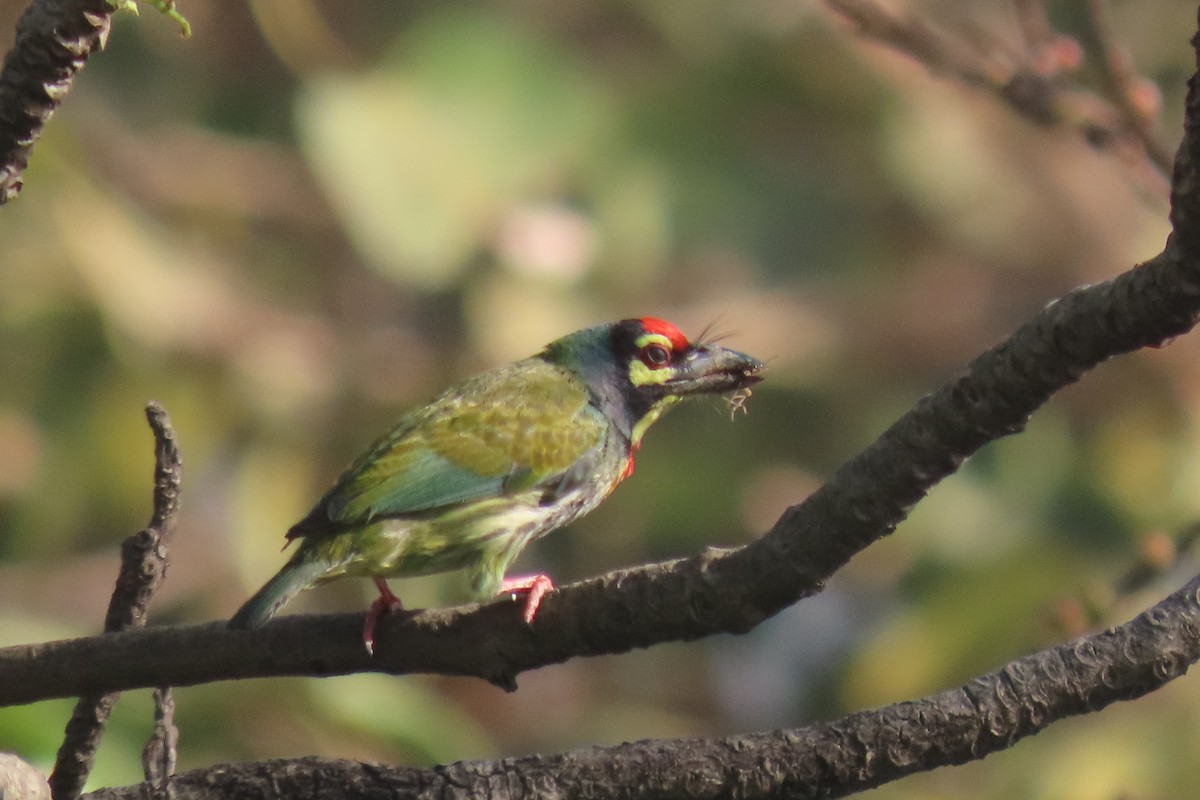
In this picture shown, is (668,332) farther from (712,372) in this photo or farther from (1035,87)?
(1035,87)

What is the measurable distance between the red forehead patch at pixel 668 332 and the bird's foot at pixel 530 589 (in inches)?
43.2

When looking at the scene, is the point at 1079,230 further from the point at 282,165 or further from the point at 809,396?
the point at 282,165

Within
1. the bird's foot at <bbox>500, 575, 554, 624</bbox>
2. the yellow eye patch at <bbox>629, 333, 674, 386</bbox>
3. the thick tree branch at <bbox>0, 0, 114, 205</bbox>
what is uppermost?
the yellow eye patch at <bbox>629, 333, 674, 386</bbox>

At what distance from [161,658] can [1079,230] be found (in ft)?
25.0

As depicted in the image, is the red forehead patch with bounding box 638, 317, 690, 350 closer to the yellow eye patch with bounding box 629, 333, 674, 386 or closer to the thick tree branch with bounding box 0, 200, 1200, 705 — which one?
the yellow eye patch with bounding box 629, 333, 674, 386

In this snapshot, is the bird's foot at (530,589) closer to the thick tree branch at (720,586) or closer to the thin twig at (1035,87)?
the thick tree branch at (720,586)

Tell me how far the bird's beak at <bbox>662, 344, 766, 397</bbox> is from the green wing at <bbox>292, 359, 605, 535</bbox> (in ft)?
0.88

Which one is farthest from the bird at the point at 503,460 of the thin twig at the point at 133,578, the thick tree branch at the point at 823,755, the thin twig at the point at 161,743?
the thick tree branch at the point at 823,755

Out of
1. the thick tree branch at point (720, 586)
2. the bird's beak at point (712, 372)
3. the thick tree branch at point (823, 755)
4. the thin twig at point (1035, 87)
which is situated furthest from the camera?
the bird's beak at point (712, 372)

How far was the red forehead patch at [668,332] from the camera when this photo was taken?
16.4ft

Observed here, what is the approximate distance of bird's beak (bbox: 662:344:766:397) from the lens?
15.6 feet

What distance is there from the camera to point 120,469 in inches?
308

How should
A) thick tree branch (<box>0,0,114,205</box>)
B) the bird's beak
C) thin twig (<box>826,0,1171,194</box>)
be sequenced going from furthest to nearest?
1. the bird's beak
2. thin twig (<box>826,0,1171,194</box>)
3. thick tree branch (<box>0,0,114,205</box>)

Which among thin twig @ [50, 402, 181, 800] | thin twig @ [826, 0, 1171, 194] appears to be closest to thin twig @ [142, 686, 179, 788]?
thin twig @ [50, 402, 181, 800]
